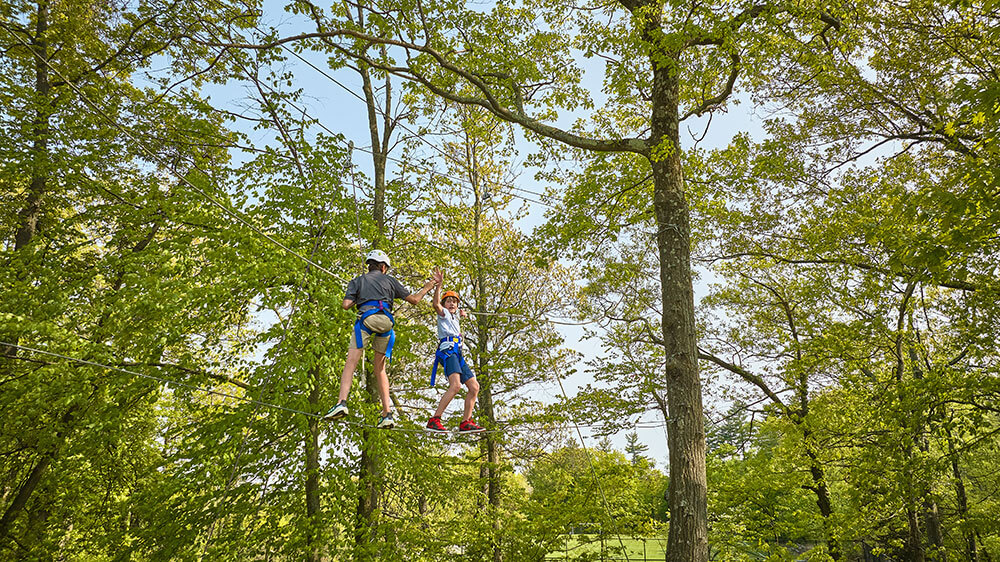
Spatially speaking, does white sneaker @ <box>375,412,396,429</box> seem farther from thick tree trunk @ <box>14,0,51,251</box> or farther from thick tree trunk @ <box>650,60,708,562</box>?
thick tree trunk @ <box>14,0,51,251</box>

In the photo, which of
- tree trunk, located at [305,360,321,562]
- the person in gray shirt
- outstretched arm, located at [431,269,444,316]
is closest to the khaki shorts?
the person in gray shirt

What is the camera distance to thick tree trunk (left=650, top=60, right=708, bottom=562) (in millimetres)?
5684

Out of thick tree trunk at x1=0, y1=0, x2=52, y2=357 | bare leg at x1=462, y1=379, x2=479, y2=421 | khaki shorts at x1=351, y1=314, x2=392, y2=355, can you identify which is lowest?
bare leg at x1=462, y1=379, x2=479, y2=421

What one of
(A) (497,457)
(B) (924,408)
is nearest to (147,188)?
(A) (497,457)

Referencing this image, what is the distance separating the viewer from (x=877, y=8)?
31.8 ft

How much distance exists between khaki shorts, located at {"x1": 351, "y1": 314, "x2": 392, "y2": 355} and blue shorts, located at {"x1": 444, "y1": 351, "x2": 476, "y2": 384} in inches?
30.5

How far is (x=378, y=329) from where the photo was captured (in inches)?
→ 206

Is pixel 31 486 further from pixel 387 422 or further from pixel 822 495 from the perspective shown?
pixel 822 495

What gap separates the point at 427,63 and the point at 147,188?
6.35 meters

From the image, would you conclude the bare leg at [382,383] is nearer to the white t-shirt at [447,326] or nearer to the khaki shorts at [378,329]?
the khaki shorts at [378,329]

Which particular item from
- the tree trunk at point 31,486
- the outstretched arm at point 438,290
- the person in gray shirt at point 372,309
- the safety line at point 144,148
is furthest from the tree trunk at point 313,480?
the tree trunk at point 31,486

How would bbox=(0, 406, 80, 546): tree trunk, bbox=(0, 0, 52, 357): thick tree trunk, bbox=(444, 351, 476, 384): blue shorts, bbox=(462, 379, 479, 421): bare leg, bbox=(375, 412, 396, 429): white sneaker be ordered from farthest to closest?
bbox=(0, 406, 80, 546): tree trunk
bbox=(0, 0, 52, 357): thick tree trunk
bbox=(462, 379, 479, 421): bare leg
bbox=(444, 351, 476, 384): blue shorts
bbox=(375, 412, 396, 429): white sneaker

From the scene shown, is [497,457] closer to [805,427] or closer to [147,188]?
[805,427]

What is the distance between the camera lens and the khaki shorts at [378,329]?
520cm
